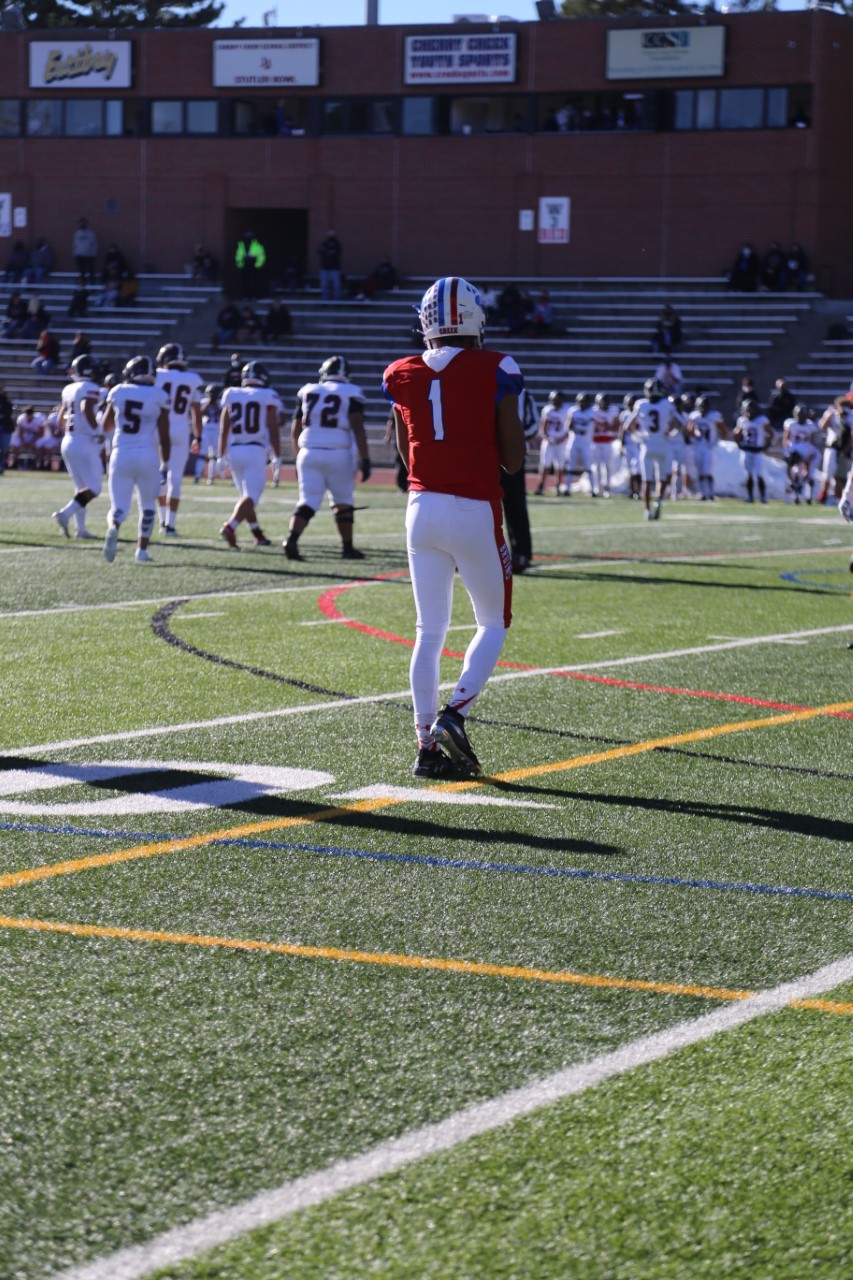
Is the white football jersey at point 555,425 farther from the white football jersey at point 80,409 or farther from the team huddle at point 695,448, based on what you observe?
the white football jersey at point 80,409

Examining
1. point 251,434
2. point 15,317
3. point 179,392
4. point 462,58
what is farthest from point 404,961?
point 462,58

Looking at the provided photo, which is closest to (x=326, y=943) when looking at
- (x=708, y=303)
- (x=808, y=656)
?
(x=808, y=656)

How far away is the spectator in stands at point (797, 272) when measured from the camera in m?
42.8

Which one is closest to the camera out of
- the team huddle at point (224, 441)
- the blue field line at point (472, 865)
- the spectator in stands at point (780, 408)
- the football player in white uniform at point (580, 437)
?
the blue field line at point (472, 865)

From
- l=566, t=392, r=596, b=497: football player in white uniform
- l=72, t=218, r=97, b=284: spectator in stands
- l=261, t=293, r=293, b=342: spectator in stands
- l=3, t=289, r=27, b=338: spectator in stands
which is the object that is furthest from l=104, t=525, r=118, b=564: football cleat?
l=72, t=218, r=97, b=284: spectator in stands

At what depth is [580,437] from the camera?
1313 inches

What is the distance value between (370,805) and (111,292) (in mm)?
42838

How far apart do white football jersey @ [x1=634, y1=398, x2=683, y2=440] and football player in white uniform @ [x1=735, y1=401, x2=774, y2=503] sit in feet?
15.9

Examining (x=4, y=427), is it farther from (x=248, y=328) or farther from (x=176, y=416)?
(x=176, y=416)

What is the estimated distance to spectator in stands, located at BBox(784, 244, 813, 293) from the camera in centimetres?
4275

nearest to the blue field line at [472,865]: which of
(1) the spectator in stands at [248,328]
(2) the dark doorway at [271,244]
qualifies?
(1) the spectator in stands at [248,328]

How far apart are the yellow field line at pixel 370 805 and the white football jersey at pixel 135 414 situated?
8967 mm

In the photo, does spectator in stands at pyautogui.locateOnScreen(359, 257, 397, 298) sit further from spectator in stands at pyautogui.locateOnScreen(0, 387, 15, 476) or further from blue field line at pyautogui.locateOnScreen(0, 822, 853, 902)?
blue field line at pyautogui.locateOnScreen(0, 822, 853, 902)

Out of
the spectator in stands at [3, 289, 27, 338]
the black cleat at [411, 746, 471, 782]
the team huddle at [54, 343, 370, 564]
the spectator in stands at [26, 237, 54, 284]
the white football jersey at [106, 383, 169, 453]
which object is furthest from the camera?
the spectator in stands at [26, 237, 54, 284]
